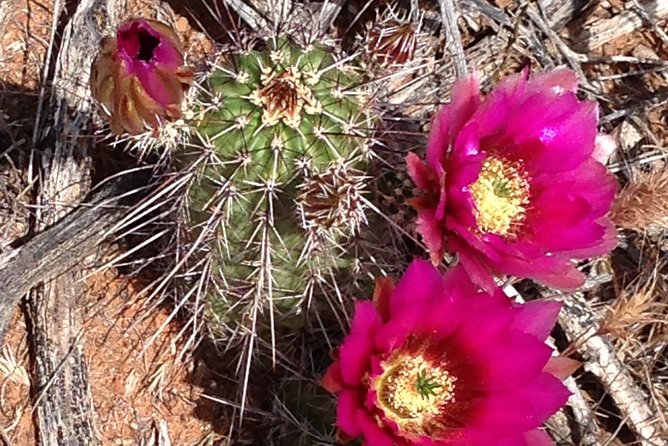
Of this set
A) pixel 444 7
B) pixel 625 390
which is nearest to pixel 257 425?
pixel 625 390

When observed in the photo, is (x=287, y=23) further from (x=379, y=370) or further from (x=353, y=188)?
(x=379, y=370)

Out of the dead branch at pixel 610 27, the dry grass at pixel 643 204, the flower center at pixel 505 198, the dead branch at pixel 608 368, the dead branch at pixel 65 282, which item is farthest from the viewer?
the dead branch at pixel 610 27

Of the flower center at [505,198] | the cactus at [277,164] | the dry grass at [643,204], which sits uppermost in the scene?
the cactus at [277,164]

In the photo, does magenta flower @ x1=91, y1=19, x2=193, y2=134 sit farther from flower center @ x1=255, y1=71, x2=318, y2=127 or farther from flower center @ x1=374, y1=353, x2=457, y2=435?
flower center @ x1=374, y1=353, x2=457, y2=435

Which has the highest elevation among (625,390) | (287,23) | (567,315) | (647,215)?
(287,23)

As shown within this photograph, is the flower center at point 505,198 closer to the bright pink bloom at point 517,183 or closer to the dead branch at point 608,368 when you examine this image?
the bright pink bloom at point 517,183

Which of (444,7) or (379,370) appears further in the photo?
(444,7)

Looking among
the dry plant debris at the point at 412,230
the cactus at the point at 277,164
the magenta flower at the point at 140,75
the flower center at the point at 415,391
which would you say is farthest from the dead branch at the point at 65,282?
the flower center at the point at 415,391

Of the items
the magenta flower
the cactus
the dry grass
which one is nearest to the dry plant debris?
Answer: the dry grass
